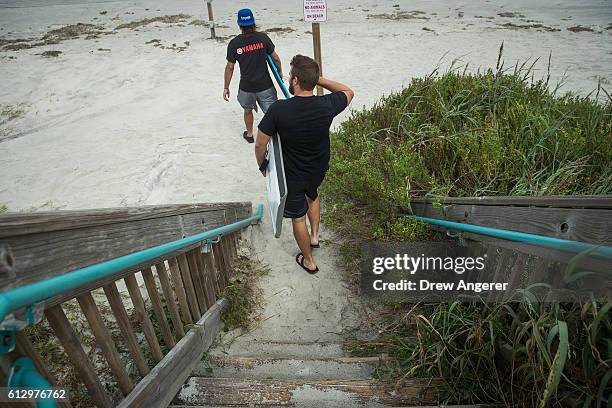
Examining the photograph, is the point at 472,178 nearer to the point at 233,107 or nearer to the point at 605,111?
the point at 605,111

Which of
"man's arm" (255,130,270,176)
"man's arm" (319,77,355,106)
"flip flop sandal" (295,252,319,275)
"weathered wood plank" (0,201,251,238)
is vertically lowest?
"flip flop sandal" (295,252,319,275)

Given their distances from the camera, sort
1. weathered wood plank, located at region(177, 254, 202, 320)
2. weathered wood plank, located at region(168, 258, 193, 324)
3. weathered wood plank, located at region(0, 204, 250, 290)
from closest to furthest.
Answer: weathered wood plank, located at region(0, 204, 250, 290) < weathered wood plank, located at region(168, 258, 193, 324) < weathered wood plank, located at region(177, 254, 202, 320)

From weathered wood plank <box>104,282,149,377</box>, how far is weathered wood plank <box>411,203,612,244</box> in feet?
5.95

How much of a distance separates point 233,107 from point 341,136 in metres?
3.12

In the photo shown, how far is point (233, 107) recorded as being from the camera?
751cm

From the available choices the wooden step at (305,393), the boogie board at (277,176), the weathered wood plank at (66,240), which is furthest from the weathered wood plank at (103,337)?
the boogie board at (277,176)

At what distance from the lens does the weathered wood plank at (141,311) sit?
1.82 m

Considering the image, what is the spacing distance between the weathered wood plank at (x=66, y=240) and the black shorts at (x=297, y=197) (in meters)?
1.58

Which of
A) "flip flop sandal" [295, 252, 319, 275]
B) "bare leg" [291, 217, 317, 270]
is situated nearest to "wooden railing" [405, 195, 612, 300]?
"bare leg" [291, 217, 317, 270]

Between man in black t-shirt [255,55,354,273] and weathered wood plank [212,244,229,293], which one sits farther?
weathered wood plank [212,244,229,293]

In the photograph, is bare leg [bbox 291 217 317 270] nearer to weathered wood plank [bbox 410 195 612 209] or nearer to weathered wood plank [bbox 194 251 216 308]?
weathered wood plank [bbox 194 251 216 308]

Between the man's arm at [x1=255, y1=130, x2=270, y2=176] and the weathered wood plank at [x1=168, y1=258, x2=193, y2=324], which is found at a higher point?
the man's arm at [x1=255, y1=130, x2=270, y2=176]

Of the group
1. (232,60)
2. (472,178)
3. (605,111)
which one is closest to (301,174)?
(472,178)

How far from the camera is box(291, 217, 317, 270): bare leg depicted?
3.46 metres
